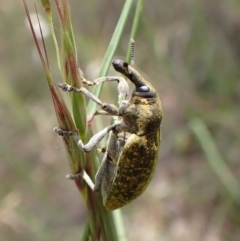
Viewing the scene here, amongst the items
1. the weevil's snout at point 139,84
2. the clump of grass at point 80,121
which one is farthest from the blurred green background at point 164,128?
the clump of grass at point 80,121

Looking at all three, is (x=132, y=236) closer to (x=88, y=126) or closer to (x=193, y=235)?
(x=193, y=235)

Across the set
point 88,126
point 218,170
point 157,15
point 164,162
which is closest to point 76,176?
point 88,126

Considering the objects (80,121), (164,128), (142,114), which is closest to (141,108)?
(142,114)

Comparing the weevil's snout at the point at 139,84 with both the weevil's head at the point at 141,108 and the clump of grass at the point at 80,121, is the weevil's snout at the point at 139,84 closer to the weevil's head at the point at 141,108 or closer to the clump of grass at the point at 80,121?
the weevil's head at the point at 141,108

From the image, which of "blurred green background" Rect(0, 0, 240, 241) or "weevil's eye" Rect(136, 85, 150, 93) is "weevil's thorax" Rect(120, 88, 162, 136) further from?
"blurred green background" Rect(0, 0, 240, 241)

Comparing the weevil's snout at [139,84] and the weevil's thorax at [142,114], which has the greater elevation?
the weevil's snout at [139,84]

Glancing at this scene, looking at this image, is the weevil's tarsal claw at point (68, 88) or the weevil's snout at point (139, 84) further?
the weevil's snout at point (139, 84)

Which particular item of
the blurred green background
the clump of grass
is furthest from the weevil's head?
the blurred green background
